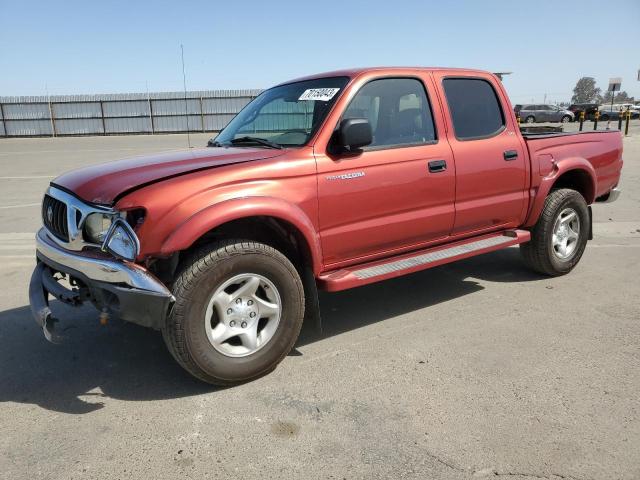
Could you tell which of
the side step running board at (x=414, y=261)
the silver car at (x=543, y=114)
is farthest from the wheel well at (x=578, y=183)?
the silver car at (x=543, y=114)

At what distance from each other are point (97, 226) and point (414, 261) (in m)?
2.24

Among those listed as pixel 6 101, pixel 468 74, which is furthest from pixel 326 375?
pixel 6 101

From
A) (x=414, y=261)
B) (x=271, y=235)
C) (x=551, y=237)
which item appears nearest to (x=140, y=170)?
(x=271, y=235)

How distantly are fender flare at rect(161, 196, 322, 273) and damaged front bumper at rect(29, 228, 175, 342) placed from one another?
0.22m

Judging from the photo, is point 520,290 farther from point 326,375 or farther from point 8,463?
point 8,463

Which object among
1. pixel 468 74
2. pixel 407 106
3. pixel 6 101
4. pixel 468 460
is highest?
pixel 6 101

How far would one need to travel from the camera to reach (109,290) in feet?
9.25

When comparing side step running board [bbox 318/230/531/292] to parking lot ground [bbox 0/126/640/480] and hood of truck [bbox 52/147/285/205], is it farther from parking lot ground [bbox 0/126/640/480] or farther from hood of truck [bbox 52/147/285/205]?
hood of truck [bbox 52/147/285/205]

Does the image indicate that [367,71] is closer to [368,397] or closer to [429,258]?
[429,258]

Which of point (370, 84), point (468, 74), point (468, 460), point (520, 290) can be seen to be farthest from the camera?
point (520, 290)

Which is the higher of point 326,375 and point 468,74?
point 468,74

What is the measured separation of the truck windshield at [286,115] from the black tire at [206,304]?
0.92m

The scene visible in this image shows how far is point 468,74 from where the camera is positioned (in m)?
4.51

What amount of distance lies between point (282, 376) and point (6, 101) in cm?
3529
